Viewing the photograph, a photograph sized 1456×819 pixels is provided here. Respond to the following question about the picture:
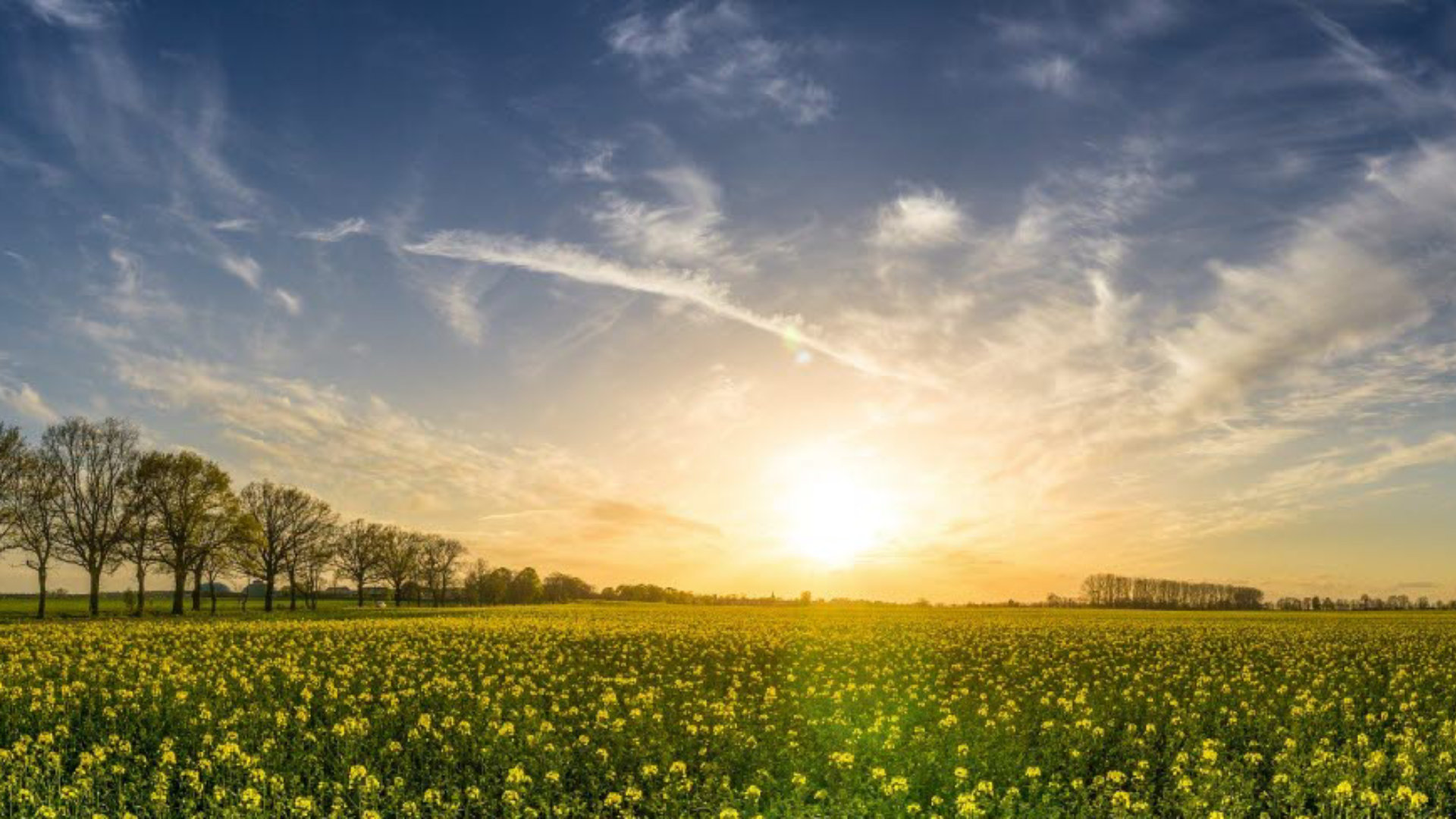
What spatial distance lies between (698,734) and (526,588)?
134183mm

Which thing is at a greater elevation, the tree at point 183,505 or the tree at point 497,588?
the tree at point 183,505

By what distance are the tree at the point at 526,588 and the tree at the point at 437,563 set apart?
56.5 ft

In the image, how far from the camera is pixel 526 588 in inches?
5679

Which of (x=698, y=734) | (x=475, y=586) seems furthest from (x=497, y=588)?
(x=698, y=734)

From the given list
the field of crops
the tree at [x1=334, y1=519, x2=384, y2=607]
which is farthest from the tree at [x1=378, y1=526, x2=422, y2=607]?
the field of crops

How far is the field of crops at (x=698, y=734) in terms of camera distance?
40.7 ft

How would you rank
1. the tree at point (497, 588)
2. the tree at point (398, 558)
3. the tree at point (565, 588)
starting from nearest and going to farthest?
the tree at point (398, 558) → the tree at point (497, 588) → the tree at point (565, 588)

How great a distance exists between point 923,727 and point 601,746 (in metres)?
6.05

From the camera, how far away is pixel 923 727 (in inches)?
661

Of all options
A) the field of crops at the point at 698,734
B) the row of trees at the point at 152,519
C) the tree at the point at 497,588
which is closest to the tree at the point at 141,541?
the row of trees at the point at 152,519

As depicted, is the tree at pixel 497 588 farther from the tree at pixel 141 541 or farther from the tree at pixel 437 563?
the tree at pixel 141 541

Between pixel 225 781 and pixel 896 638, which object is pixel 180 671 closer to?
pixel 225 781

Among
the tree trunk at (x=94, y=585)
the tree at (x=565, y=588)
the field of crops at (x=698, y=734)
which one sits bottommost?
the tree at (x=565, y=588)

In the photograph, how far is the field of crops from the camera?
1241 cm
